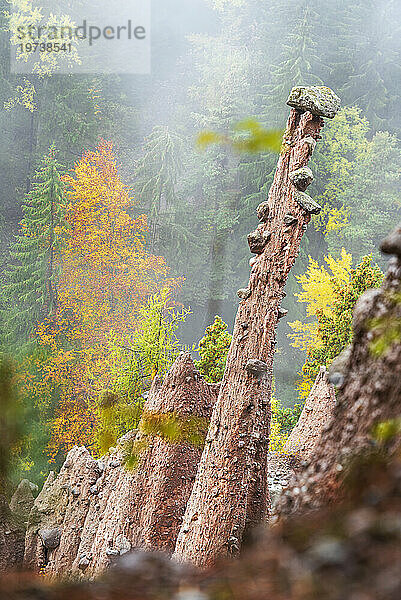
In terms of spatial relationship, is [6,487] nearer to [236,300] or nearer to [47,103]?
[236,300]

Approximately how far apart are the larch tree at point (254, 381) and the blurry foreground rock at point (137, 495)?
0.34 meters

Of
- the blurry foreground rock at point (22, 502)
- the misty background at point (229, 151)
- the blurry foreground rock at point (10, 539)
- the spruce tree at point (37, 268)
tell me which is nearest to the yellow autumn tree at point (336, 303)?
the misty background at point (229, 151)

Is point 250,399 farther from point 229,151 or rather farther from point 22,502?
point 229,151

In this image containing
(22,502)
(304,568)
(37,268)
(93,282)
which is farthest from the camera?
(93,282)

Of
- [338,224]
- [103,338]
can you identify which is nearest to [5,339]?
[103,338]

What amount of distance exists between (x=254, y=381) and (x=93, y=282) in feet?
27.1

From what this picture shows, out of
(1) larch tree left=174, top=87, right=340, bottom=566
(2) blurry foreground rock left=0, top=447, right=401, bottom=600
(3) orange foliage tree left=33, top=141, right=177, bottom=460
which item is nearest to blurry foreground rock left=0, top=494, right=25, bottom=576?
(1) larch tree left=174, top=87, right=340, bottom=566

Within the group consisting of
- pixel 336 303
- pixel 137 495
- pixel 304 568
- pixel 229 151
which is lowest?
pixel 137 495

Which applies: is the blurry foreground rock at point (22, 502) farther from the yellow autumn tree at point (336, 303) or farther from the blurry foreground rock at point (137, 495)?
the yellow autumn tree at point (336, 303)

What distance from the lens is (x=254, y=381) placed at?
6.83ft

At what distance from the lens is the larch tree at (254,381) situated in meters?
2.00

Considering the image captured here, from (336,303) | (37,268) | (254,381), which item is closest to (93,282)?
(37,268)

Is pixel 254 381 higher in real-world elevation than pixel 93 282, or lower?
higher

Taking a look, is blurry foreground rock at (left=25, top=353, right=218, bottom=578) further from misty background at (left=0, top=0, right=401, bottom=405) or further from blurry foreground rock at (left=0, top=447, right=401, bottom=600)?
misty background at (left=0, top=0, right=401, bottom=405)
